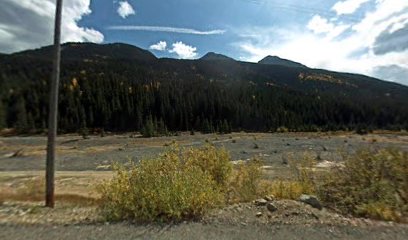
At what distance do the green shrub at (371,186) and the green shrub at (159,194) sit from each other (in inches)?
116

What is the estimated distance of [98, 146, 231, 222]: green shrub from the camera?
8.24 m

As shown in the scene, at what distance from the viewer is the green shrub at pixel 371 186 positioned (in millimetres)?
8297

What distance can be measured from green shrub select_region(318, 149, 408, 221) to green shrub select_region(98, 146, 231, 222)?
2.95 metres

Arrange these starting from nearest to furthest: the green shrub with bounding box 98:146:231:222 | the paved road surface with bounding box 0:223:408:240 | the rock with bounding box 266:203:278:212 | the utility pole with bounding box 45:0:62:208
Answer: the paved road surface with bounding box 0:223:408:240, the green shrub with bounding box 98:146:231:222, the rock with bounding box 266:203:278:212, the utility pole with bounding box 45:0:62:208

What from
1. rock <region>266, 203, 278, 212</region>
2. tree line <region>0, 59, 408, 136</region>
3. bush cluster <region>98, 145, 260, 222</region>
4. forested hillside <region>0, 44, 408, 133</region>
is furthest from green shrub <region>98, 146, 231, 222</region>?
forested hillside <region>0, 44, 408, 133</region>

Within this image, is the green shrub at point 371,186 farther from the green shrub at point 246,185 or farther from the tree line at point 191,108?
the tree line at point 191,108

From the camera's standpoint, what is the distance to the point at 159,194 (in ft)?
27.8

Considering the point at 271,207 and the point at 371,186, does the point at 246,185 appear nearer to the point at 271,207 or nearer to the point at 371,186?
the point at 271,207

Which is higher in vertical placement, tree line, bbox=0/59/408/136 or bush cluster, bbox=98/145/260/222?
tree line, bbox=0/59/408/136

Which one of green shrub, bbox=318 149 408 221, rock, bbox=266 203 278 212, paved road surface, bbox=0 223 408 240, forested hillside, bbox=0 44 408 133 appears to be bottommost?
paved road surface, bbox=0 223 408 240

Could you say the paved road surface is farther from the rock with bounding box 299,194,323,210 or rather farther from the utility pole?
the utility pole

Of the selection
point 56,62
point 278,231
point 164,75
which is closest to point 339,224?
point 278,231

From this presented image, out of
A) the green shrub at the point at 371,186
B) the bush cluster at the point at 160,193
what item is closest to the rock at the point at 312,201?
the green shrub at the point at 371,186

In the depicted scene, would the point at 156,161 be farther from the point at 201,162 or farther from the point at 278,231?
the point at 278,231
